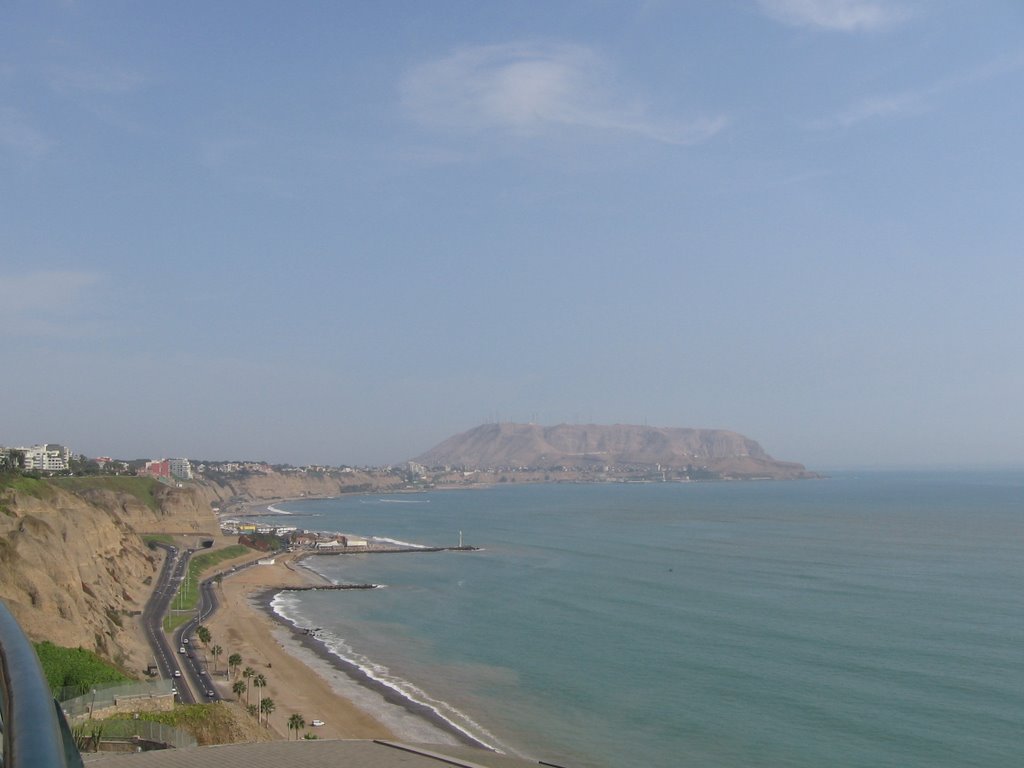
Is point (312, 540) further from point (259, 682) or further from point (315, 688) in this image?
point (259, 682)

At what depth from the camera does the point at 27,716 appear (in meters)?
3.36

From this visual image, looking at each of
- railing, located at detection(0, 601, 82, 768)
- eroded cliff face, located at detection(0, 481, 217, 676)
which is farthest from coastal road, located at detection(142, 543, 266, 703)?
railing, located at detection(0, 601, 82, 768)

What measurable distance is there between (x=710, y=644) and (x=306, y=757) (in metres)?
23.6

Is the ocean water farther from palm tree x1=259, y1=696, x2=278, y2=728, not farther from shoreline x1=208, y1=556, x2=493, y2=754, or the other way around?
palm tree x1=259, y1=696, x2=278, y2=728

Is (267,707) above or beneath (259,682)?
beneath

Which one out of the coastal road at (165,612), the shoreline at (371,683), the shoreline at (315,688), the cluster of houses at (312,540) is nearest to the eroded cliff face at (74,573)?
the coastal road at (165,612)

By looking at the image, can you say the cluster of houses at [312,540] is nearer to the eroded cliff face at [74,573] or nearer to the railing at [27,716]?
the eroded cliff face at [74,573]

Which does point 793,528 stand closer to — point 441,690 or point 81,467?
point 441,690

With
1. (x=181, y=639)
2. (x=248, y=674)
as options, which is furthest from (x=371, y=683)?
(x=181, y=639)

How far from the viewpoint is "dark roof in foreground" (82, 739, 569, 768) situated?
1470 cm

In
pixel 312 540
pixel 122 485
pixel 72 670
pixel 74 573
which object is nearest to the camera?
pixel 72 670

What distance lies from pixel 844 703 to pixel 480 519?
9334 centimetres

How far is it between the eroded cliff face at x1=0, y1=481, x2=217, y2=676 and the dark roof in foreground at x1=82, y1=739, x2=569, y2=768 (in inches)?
580

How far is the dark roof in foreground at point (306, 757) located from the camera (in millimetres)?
14695
